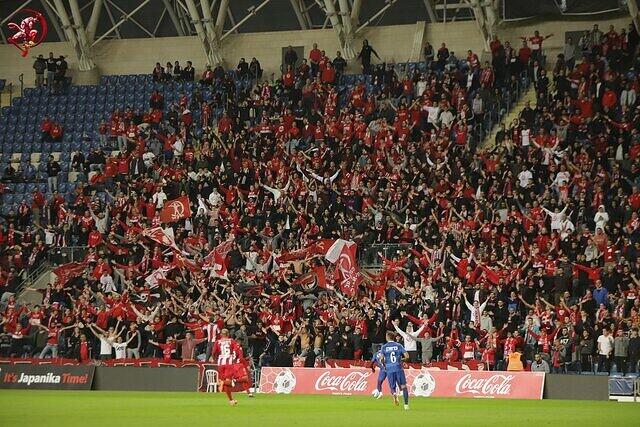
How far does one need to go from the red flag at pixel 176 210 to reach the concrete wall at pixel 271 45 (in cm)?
1118

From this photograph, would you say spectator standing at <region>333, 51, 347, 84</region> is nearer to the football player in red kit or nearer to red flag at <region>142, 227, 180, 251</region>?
red flag at <region>142, 227, 180, 251</region>

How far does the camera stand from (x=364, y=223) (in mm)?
42000

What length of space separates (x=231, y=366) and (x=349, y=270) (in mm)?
11689

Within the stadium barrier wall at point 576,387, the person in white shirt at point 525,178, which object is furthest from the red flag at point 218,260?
the stadium barrier wall at point 576,387

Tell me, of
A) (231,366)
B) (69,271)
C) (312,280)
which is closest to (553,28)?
(312,280)

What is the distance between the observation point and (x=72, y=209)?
48.0 m

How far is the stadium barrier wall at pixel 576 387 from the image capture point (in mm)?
31938

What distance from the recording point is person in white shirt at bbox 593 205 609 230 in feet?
124

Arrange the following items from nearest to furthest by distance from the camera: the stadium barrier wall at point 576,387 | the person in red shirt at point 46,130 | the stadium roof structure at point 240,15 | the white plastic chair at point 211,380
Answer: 1. the stadium barrier wall at point 576,387
2. the white plastic chair at point 211,380
3. the stadium roof structure at point 240,15
4. the person in red shirt at point 46,130

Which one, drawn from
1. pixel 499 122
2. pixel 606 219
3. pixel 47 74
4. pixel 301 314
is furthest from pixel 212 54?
pixel 606 219

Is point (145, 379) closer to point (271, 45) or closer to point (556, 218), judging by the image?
point (556, 218)

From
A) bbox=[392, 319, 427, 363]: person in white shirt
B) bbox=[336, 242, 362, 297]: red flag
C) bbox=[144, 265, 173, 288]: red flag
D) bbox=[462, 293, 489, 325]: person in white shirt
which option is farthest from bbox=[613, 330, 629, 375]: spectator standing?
bbox=[144, 265, 173, 288]: red flag

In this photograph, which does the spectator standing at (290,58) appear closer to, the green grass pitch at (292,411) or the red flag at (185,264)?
the red flag at (185,264)

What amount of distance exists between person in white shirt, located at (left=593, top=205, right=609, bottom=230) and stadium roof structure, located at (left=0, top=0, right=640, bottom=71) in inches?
543
